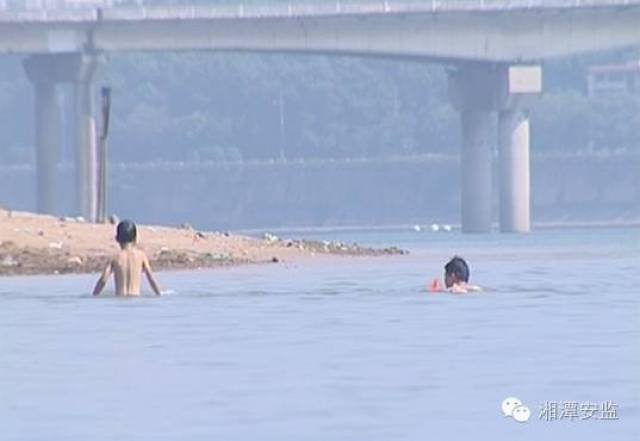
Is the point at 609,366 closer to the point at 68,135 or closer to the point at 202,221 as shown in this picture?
the point at 202,221

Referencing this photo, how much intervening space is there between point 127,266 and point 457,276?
4.52 metres

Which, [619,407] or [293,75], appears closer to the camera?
[619,407]

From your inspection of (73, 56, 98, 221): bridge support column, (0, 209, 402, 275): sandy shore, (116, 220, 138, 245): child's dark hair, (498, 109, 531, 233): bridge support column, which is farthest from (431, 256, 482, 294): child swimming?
(498, 109, 531, 233): bridge support column

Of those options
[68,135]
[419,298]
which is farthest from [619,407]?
[68,135]

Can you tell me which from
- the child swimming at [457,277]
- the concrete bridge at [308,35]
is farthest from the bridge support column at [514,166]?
the child swimming at [457,277]

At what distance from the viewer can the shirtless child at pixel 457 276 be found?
124 ft

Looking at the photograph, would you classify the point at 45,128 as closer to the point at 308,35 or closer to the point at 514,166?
the point at 308,35

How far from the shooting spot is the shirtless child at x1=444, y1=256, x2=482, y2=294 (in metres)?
37.9

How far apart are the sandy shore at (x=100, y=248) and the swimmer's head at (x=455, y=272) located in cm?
970

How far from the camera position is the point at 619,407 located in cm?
2286

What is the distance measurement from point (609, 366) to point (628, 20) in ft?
235

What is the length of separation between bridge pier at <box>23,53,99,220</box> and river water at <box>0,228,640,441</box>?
167 feet

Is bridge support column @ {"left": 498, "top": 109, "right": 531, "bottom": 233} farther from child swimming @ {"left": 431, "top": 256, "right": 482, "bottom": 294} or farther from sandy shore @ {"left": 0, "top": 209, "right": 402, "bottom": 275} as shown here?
child swimming @ {"left": 431, "top": 256, "right": 482, "bottom": 294}

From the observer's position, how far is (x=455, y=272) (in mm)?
38094
